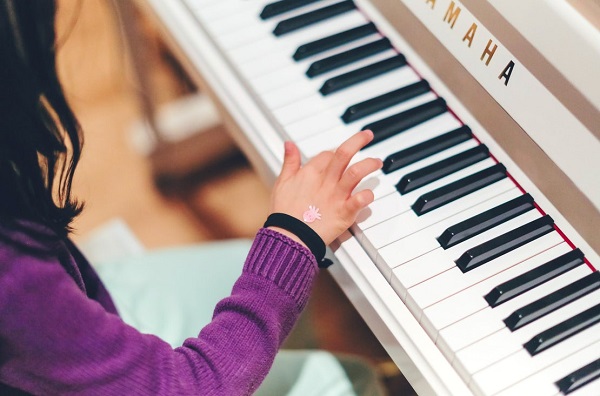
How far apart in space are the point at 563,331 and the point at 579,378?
0.06 meters

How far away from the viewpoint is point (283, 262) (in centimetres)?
Answer: 92

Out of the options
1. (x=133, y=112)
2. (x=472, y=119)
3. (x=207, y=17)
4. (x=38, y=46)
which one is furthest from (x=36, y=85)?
(x=133, y=112)

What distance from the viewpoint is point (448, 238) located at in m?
0.91

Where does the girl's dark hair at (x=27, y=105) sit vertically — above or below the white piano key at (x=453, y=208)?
above

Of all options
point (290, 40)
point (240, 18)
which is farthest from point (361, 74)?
point (240, 18)

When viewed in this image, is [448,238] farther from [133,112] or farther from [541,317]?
[133,112]

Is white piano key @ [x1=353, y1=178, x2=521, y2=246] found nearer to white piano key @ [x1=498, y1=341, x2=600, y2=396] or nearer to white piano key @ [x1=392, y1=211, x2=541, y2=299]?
white piano key @ [x1=392, y1=211, x2=541, y2=299]

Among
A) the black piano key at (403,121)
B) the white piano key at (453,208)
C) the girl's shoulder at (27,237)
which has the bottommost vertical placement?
the white piano key at (453,208)

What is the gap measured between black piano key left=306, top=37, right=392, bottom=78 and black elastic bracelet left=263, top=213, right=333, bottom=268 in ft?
0.92

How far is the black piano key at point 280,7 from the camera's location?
1.18 metres

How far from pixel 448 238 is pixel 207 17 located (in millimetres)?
603

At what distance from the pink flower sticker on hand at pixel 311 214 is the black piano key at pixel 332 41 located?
300mm

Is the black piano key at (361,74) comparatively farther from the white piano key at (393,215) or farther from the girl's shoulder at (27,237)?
the girl's shoulder at (27,237)

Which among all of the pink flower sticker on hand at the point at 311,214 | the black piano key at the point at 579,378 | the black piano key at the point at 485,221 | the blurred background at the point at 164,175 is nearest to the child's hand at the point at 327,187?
the pink flower sticker on hand at the point at 311,214
